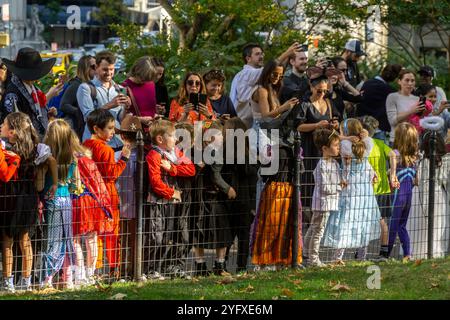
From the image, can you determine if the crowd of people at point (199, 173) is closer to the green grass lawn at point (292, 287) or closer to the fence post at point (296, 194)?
the fence post at point (296, 194)

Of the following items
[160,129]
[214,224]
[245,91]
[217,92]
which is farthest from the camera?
[245,91]

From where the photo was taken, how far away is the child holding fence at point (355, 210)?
1269cm

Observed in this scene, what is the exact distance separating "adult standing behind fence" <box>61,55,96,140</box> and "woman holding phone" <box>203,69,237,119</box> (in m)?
1.39

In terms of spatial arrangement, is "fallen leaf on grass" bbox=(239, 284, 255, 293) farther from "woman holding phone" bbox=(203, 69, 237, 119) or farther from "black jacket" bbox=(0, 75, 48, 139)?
"black jacket" bbox=(0, 75, 48, 139)

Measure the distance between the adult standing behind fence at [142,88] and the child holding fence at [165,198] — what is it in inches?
55.0

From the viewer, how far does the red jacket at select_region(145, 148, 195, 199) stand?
11430 mm

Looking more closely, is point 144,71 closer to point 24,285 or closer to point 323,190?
point 323,190

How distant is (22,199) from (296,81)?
4.81 metres

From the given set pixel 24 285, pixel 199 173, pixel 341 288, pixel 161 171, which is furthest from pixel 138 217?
pixel 341 288

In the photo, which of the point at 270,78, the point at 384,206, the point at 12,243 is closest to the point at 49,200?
the point at 12,243

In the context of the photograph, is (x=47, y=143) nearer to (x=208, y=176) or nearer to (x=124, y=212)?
(x=124, y=212)

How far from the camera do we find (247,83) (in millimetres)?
13891
